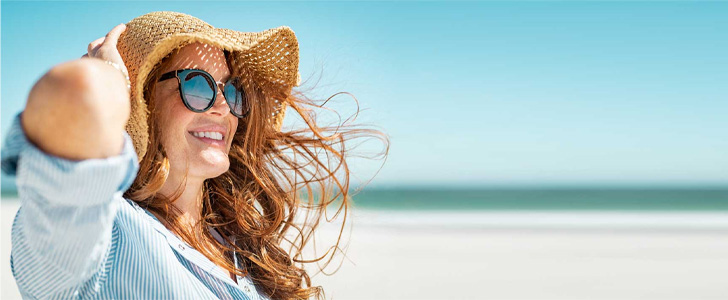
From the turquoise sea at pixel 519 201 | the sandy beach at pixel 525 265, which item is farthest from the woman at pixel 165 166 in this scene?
the turquoise sea at pixel 519 201

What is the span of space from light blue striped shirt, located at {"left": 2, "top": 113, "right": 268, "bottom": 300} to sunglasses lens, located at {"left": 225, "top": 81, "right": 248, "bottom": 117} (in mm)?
556

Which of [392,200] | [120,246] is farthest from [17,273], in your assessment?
[392,200]

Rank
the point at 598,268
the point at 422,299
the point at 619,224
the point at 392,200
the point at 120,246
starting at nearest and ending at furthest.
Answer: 1. the point at 120,246
2. the point at 422,299
3. the point at 598,268
4. the point at 619,224
5. the point at 392,200

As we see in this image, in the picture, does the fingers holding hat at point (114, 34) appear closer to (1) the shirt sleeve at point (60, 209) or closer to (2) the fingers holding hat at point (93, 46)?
(2) the fingers holding hat at point (93, 46)

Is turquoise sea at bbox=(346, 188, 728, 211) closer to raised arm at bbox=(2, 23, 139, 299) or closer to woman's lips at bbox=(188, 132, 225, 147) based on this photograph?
woman's lips at bbox=(188, 132, 225, 147)

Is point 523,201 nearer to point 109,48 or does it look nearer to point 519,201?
point 519,201

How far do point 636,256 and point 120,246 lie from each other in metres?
8.45

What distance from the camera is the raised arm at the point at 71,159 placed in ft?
3.05

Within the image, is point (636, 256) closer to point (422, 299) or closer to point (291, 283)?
Answer: point (422, 299)

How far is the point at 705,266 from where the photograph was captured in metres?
7.79

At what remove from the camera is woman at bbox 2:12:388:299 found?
0.97m

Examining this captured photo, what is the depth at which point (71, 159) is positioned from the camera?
97 cm

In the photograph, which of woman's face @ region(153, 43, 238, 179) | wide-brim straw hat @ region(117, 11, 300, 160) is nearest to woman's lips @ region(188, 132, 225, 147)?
woman's face @ region(153, 43, 238, 179)

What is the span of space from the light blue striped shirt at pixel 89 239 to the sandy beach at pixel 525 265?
2.57 meters
